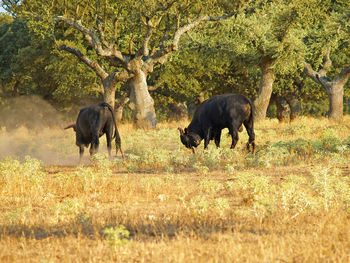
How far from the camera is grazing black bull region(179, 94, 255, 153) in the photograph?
1502 cm

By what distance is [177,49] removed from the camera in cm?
2677

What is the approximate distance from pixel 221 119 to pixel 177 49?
12315mm

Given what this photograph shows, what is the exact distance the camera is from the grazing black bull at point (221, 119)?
1502 cm

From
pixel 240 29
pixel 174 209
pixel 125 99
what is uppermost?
pixel 240 29

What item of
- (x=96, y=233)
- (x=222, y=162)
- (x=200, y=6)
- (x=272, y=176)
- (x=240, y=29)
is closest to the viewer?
(x=96, y=233)

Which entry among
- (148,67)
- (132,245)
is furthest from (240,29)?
(132,245)

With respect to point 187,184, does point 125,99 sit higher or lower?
higher

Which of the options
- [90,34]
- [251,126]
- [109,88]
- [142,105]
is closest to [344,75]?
[142,105]

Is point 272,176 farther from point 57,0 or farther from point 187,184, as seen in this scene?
point 57,0

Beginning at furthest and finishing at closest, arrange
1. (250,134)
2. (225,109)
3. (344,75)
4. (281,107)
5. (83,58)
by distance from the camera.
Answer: (281,107)
(344,75)
(83,58)
(250,134)
(225,109)

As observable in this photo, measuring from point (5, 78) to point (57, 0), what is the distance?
656 inches

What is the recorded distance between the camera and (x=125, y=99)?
38.6 m

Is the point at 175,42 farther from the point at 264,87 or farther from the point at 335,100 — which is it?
the point at 335,100

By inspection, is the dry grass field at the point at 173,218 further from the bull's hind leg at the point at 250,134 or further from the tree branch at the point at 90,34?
the tree branch at the point at 90,34
